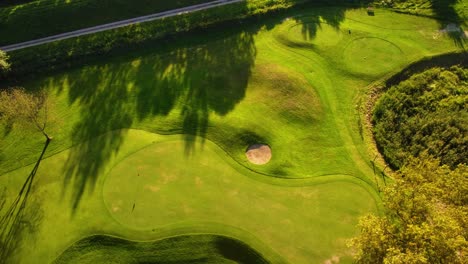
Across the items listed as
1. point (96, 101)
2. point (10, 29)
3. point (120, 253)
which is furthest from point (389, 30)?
point (10, 29)

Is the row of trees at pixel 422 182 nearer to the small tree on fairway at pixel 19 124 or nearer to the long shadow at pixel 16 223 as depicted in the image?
the long shadow at pixel 16 223

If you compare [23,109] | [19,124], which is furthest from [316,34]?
[19,124]

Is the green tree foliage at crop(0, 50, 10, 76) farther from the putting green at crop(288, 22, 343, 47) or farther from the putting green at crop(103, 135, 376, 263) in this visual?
the putting green at crop(288, 22, 343, 47)

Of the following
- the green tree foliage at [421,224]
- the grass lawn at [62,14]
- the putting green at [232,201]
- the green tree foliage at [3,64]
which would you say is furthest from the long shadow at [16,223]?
the green tree foliage at [421,224]

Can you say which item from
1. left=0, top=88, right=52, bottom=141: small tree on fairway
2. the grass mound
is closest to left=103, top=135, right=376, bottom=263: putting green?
the grass mound

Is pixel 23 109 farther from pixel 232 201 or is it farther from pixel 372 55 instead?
pixel 372 55

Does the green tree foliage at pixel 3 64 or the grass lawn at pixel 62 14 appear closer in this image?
the green tree foliage at pixel 3 64
